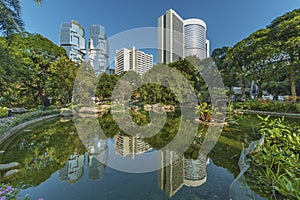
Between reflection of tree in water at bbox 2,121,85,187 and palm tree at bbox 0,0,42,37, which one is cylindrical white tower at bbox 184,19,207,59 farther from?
reflection of tree in water at bbox 2,121,85,187

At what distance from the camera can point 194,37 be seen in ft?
69.6

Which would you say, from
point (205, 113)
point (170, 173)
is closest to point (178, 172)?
point (170, 173)

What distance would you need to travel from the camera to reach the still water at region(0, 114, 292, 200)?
2.54m

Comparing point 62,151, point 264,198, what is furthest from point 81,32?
point 264,198

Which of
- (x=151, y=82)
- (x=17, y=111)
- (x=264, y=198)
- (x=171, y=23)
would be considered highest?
(x=171, y=23)

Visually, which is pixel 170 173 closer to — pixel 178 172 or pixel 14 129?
pixel 178 172

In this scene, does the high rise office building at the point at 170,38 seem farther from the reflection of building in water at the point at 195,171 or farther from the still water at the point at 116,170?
the reflection of building in water at the point at 195,171

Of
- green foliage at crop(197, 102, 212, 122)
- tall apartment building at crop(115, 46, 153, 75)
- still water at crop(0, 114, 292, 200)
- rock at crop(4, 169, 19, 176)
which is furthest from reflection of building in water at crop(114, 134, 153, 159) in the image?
tall apartment building at crop(115, 46, 153, 75)

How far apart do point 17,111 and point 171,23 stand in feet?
53.8

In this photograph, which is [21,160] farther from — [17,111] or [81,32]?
[81,32]

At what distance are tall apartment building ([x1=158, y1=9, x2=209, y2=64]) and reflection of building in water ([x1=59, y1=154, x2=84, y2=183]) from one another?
14.1 metres

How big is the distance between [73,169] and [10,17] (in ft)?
16.6

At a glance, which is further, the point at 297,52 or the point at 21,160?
the point at 297,52

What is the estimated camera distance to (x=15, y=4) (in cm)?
510
